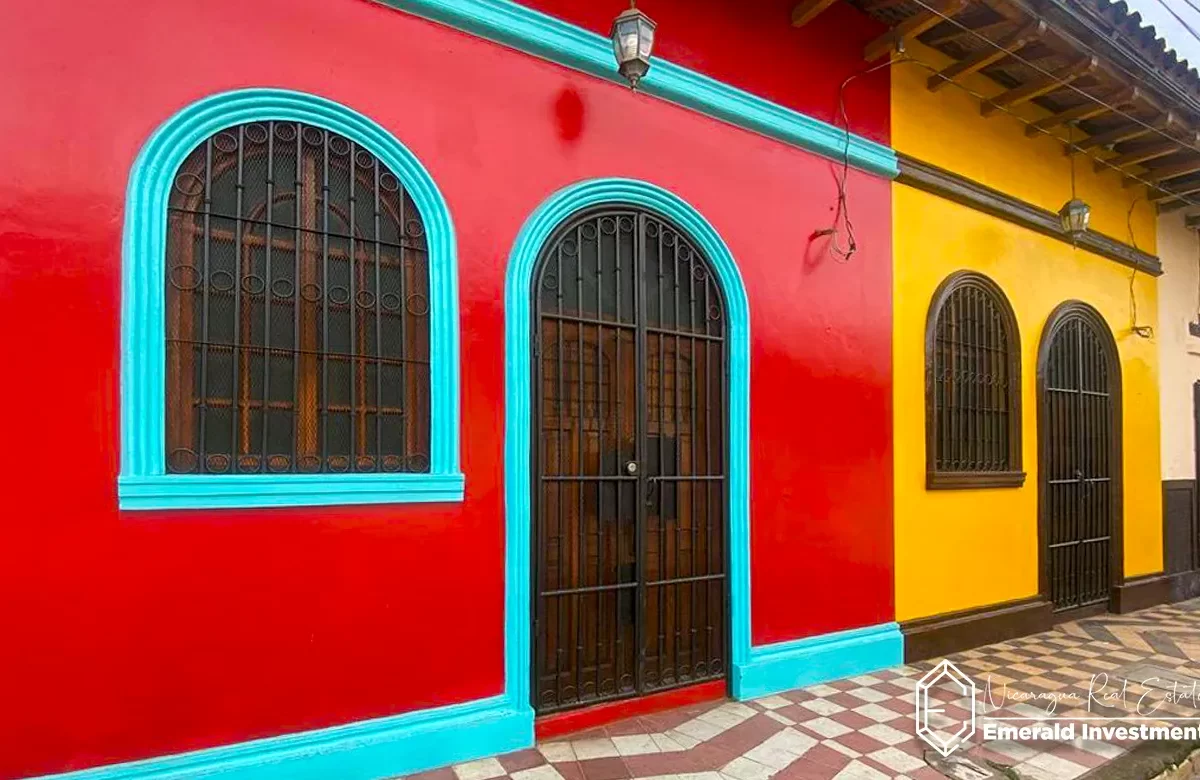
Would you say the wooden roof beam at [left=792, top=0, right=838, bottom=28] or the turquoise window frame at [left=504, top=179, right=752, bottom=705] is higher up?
the wooden roof beam at [left=792, top=0, right=838, bottom=28]

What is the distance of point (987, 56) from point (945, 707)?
467 centimetres

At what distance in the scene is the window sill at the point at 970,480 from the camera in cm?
568

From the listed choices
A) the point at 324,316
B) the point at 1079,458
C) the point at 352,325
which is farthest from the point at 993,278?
the point at 324,316

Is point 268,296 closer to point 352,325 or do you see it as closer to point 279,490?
point 352,325

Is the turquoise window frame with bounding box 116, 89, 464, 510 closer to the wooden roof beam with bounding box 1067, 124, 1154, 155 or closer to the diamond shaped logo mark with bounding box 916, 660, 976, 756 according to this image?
the diamond shaped logo mark with bounding box 916, 660, 976, 756

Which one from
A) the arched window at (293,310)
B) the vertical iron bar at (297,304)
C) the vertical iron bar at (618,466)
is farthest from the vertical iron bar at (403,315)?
the vertical iron bar at (618,466)

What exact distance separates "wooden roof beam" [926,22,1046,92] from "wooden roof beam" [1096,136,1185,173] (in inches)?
96.0

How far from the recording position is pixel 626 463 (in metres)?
4.20

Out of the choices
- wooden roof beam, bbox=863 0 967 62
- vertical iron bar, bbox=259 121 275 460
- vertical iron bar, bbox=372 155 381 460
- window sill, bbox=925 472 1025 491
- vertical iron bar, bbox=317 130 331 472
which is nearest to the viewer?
vertical iron bar, bbox=259 121 275 460

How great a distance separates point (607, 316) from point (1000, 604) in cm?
445

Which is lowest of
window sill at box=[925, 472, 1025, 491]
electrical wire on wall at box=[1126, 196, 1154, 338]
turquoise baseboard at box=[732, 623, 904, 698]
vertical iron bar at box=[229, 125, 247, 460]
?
turquoise baseboard at box=[732, 623, 904, 698]

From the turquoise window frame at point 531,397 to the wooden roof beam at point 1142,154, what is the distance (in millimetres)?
5222

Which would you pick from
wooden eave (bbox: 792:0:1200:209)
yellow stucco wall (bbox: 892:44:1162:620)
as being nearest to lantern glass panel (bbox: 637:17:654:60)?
wooden eave (bbox: 792:0:1200:209)

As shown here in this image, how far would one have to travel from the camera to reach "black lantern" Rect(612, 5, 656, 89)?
3713mm
